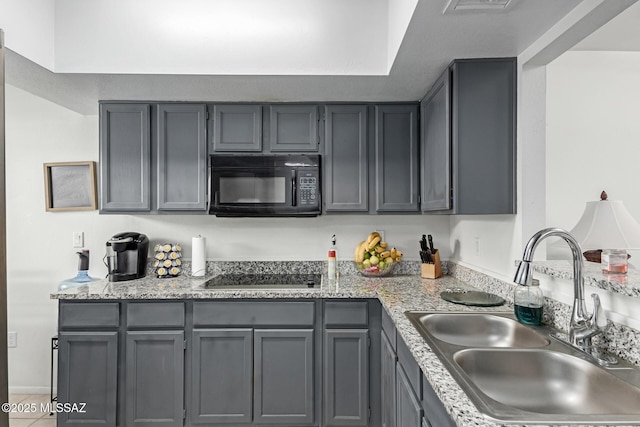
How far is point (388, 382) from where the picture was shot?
1907 mm

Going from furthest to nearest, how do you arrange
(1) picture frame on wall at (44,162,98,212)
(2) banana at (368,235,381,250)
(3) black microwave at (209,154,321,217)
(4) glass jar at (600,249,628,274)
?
(1) picture frame on wall at (44,162,98,212) < (2) banana at (368,235,381,250) < (3) black microwave at (209,154,321,217) < (4) glass jar at (600,249,628,274)

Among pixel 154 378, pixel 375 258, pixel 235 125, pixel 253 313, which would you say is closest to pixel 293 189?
pixel 235 125

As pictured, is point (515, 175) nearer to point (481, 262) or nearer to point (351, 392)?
point (481, 262)

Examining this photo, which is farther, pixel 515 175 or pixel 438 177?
pixel 438 177

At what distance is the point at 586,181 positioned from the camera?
8.05ft

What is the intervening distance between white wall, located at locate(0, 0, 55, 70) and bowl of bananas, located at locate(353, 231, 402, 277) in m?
2.12

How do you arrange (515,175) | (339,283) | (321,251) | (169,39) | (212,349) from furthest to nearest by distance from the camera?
(321,251), (339,283), (212,349), (169,39), (515,175)

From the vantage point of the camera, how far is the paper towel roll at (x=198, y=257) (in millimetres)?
2643

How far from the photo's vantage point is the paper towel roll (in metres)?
2.64

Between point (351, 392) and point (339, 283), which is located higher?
point (339, 283)

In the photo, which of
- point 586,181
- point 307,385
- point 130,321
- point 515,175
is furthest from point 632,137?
point 130,321

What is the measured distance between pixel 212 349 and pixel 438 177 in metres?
1.62

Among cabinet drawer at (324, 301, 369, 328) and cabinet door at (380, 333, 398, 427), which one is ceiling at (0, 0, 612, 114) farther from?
cabinet door at (380, 333, 398, 427)

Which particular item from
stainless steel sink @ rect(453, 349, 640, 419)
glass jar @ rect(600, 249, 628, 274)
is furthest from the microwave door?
glass jar @ rect(600, 249, 628, 274)
